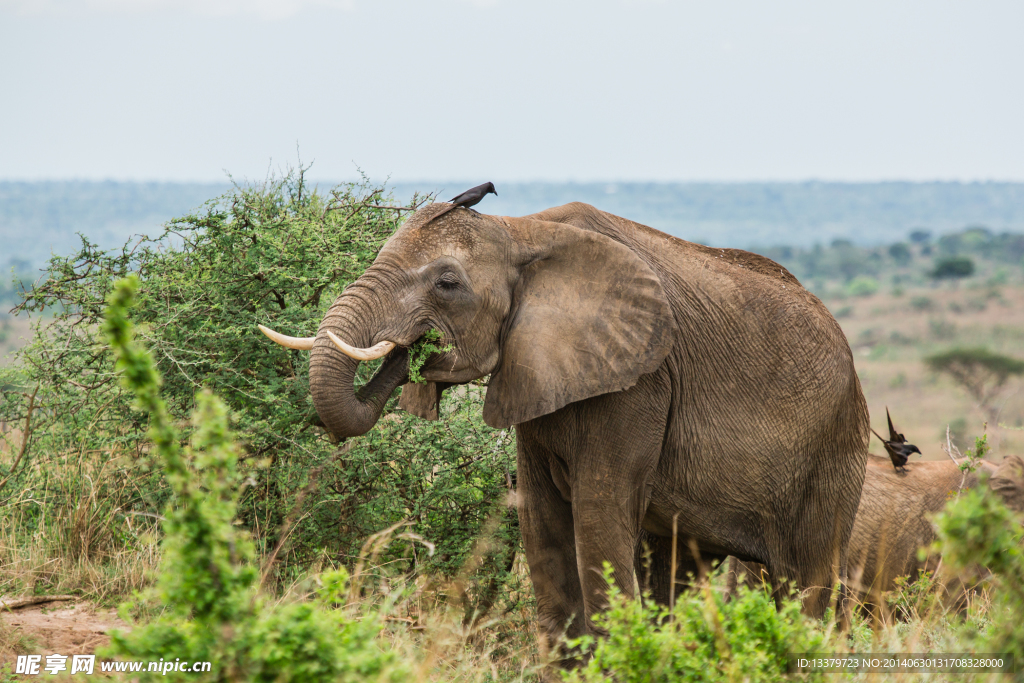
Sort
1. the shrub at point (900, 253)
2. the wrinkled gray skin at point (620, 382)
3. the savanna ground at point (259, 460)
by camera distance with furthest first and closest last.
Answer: the shrub at point (900, 253) < the savanna ground at point (259, 460) < the wrinkled gray skin at point (620, 382)

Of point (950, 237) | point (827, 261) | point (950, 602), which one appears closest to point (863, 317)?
point (827, 261)

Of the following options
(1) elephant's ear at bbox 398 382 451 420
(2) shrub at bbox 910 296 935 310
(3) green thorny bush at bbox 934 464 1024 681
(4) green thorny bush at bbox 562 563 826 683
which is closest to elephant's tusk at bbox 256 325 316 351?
(1) elephant's ear at bbox 398 382 451 420

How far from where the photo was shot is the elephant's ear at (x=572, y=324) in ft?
14.9

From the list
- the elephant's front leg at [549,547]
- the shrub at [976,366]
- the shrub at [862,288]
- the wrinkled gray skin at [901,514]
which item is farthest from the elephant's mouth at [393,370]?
the shrub at [862,288]

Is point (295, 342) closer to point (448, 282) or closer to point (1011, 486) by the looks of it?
point (448, 282)

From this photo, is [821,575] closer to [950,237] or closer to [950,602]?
[950,602]

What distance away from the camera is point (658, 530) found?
5285 millimetres

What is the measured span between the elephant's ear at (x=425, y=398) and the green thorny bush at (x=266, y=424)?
1551 millimetres

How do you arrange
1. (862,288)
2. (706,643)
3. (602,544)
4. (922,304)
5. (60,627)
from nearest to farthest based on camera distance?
(706,643), (602,544), (60,627), (922,304), (862,288)

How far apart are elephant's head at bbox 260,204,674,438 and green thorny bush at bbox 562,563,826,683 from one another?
45.5 inches

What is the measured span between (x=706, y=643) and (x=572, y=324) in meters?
1.58

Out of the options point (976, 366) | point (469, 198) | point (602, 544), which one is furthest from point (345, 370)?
point (976, 366)

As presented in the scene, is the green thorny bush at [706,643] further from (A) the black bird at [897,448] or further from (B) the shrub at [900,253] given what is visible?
(B) the shrub at [900,253]

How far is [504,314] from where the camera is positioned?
4633mm
